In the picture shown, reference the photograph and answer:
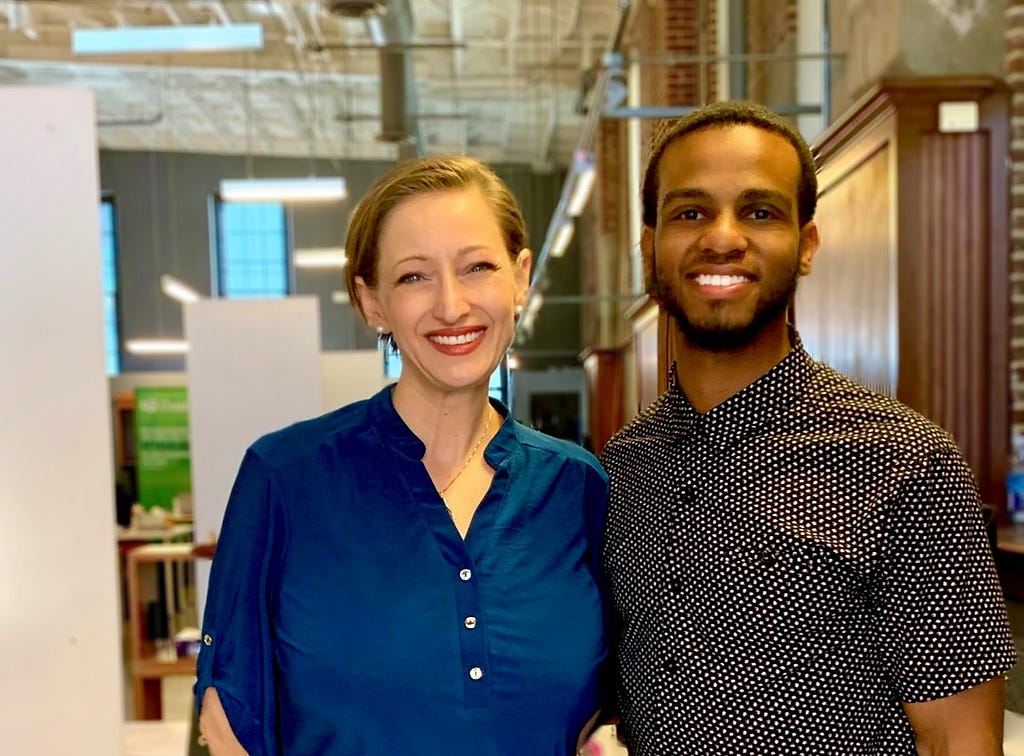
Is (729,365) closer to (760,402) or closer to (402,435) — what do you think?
(760,402)

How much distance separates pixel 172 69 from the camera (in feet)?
40.4

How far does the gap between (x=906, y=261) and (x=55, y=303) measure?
3117 mm

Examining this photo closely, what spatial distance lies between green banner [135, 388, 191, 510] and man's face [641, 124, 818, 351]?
36.2 feet

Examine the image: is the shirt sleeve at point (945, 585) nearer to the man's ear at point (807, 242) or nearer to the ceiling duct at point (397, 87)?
the man's ear at point (807, 242)

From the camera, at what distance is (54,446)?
2316mm

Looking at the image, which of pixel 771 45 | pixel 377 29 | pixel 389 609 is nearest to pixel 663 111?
pixel 771 45

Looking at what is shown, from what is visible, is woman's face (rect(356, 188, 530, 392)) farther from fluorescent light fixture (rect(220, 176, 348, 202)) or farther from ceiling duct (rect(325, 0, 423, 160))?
ceiling duct (rect(325, 0, 423, 160))

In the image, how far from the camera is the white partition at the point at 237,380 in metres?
6.40

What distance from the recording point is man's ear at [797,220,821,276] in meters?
1.44

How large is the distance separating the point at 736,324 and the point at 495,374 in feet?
1.58

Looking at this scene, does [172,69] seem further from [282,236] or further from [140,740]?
[140,740]

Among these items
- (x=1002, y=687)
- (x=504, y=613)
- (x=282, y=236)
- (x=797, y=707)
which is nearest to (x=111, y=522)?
(x=504, y=613)

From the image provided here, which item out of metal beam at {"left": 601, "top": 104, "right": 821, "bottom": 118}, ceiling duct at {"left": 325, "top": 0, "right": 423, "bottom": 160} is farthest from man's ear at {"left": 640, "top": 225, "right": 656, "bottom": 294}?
ceiling duct at {"left": 325, "top": 0, "right": 423, "bottom": 160}

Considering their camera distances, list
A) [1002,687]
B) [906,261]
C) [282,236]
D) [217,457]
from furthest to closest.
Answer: [282,236]
[217,457]
[906,261]
[1002,687]
